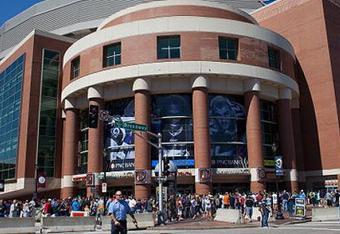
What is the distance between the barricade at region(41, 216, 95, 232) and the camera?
79.5 ft

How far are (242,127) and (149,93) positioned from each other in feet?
30.5

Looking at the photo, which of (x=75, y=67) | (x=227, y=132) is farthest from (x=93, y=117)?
(x=75, y=67)

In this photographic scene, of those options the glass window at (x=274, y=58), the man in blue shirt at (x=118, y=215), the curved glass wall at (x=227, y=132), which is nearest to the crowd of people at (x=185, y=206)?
the curved glass wall at (x=227, y=132)

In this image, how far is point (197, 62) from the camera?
136 ft

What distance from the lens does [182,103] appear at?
43.3 metres

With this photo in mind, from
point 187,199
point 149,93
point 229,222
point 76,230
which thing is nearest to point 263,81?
point 149,93

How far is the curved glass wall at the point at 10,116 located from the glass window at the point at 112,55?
13703 mm

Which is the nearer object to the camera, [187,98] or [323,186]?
[187,98]

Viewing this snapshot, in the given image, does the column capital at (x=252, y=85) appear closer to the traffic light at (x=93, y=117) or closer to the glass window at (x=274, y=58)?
the glass window at (x=274, y=58)

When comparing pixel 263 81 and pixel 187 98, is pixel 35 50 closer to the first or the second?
pixel 187 98

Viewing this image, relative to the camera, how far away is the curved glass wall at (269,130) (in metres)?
45.2

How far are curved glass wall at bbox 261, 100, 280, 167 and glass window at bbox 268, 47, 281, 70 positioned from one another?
12.4 ft

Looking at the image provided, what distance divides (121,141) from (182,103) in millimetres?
6715

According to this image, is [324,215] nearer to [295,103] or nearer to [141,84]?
[141,84]
